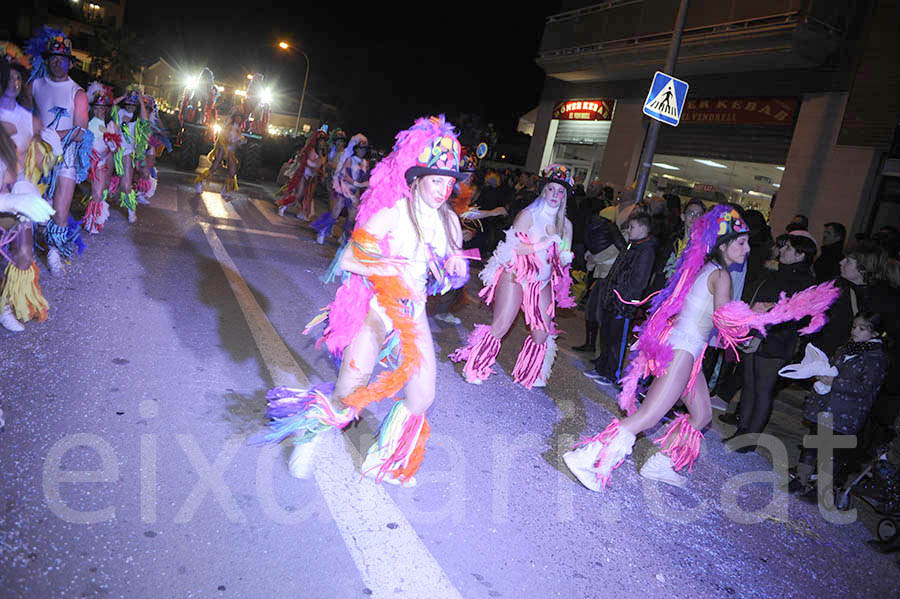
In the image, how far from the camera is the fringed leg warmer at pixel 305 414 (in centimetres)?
316

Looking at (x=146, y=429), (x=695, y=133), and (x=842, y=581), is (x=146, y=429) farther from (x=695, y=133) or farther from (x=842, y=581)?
(x=695, y=133)

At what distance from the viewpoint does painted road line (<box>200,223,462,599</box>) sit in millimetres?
2605

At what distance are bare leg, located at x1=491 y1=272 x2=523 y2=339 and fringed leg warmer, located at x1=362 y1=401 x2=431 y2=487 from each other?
6.90 ft

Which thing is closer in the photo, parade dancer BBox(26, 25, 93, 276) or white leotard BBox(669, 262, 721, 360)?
white leotard BBox(669, 262, 721, 360)

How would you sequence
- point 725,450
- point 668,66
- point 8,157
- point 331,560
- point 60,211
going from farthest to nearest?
point 668,66 < point 60,211 < point 725,450 < point 8,157 < point 331,560

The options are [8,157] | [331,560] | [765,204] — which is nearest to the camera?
[331,560]

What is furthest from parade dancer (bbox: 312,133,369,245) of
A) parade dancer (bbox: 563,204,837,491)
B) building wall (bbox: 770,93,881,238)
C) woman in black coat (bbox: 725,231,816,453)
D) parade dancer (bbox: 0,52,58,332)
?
building wall (bbox: 770,93,881,238)

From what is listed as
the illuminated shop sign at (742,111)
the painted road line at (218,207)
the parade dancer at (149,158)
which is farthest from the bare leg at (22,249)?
the illuminated shop sign at (742,111)

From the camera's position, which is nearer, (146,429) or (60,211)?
(146,429)

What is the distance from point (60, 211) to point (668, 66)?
27.7 ft

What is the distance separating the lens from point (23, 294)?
4.38 meters

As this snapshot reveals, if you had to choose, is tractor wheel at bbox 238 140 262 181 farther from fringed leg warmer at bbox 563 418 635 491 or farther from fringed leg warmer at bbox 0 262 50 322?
fringed leg warmer at bbox 563 418 635 491

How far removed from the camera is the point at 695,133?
49.1ft

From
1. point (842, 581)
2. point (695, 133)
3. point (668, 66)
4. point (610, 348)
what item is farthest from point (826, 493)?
point (695, 133)
